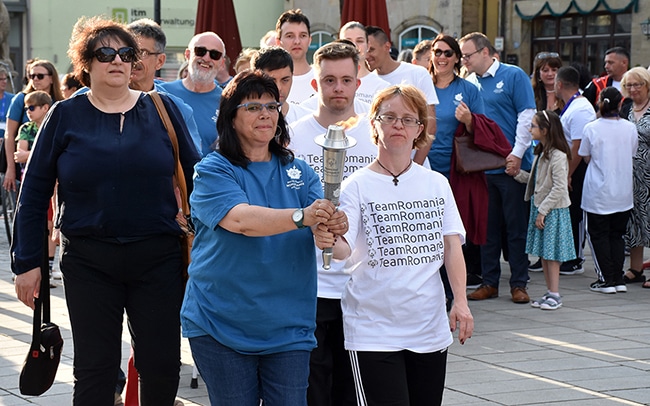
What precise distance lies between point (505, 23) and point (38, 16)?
13.6m

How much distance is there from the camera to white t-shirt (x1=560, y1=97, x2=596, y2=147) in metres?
11.0

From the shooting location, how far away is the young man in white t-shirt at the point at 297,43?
7629mm

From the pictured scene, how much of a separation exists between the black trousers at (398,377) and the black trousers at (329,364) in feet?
1.68

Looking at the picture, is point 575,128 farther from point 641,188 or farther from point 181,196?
point 181,196

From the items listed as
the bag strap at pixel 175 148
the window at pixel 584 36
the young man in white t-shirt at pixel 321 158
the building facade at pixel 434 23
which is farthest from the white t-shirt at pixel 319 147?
the window at pixel 584 36

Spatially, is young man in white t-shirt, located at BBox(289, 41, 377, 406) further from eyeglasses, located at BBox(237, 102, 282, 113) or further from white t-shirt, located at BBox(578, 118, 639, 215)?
white t-shirt, located at BBox(578, 118, 639, 215)

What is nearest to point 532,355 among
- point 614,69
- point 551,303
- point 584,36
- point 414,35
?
point 551,303

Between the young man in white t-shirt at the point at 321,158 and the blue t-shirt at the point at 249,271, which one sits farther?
the young man in white t-shirt at the point at 321,158

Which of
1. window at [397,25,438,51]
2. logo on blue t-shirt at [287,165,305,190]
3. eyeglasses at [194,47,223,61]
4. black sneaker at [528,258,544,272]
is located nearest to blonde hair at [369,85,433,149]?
logo on blue t-shirt at [287,165,305,190]

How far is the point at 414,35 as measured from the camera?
3231cm

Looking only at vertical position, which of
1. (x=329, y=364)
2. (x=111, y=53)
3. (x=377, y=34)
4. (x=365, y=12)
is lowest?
(x=329, y=364)

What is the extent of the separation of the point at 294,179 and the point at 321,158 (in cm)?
121

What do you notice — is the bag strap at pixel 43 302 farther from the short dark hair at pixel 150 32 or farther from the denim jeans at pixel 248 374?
the short dark hair at pixel 150 32

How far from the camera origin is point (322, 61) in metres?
5.58
